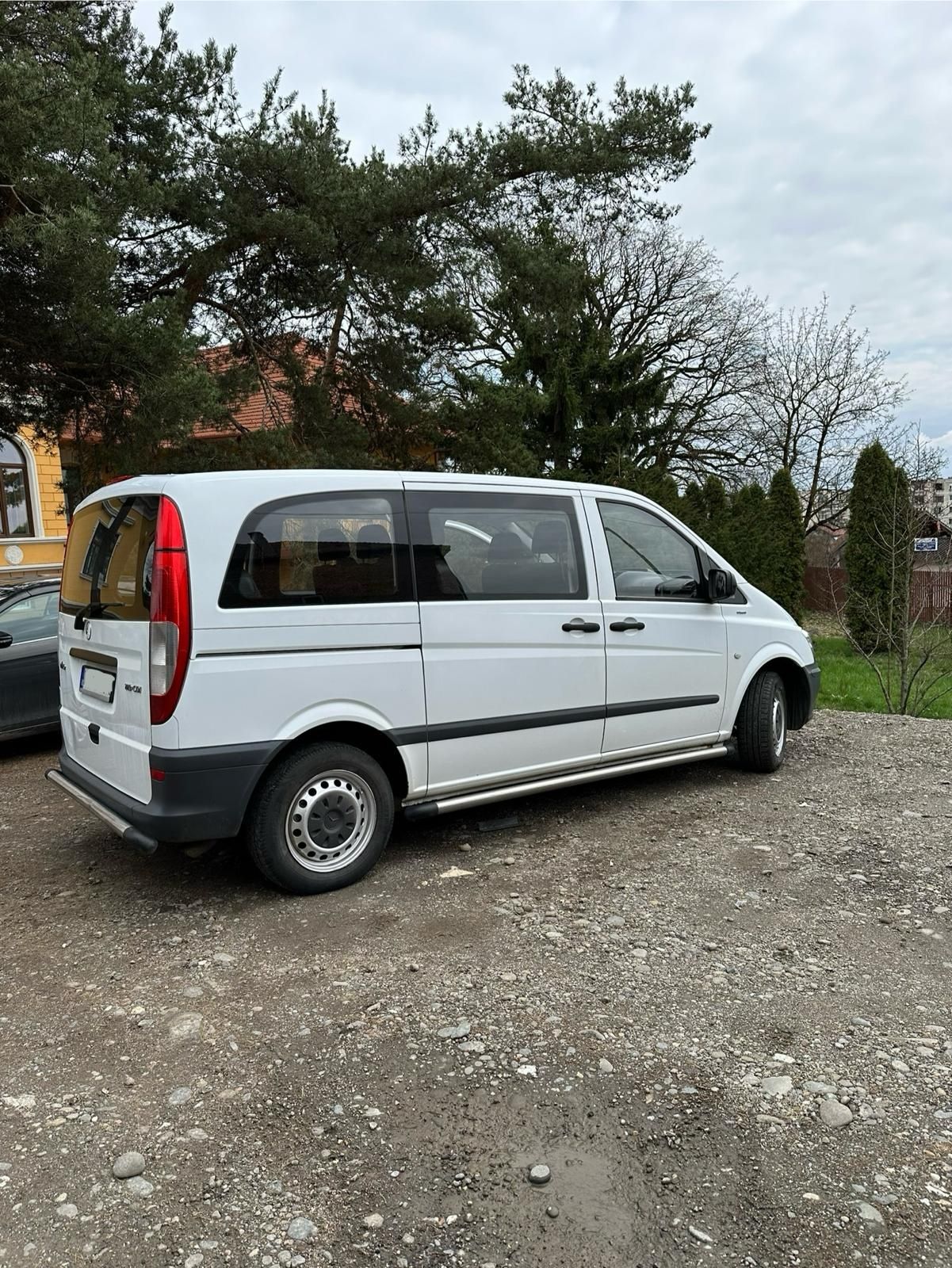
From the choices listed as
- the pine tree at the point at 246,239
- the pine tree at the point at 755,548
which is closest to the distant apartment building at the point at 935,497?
the pine tree at the point at 755,548

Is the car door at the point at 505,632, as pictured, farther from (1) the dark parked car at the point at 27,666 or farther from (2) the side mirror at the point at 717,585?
(1) the dark parked car at the point at 27,666

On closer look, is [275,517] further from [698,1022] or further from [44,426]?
[44,426]

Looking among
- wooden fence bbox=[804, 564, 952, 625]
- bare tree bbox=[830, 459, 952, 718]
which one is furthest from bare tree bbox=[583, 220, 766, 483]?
bare tree bbox=[830, 459, 952, 718]

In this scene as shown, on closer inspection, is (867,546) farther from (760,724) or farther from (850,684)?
(760,724)

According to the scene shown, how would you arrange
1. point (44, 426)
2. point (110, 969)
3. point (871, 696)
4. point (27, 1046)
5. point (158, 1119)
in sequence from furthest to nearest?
point (871, 696) < point (44, 426) < point (110, 969) < point (27, 1046) < point (158, 1119)

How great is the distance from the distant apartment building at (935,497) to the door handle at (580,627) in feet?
30.4

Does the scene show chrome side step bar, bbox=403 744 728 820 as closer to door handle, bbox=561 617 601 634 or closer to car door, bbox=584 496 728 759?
car door, bbox=584 496 728 759

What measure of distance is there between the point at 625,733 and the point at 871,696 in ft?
27.7

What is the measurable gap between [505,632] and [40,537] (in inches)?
936

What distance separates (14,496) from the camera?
24875 millimetres

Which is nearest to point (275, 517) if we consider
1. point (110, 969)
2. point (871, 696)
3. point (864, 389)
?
point (110, 969)

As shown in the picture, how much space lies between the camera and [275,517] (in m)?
3.91

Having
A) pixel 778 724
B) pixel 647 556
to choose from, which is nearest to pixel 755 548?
pixel 778 724

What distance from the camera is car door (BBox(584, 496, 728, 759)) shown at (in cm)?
507
